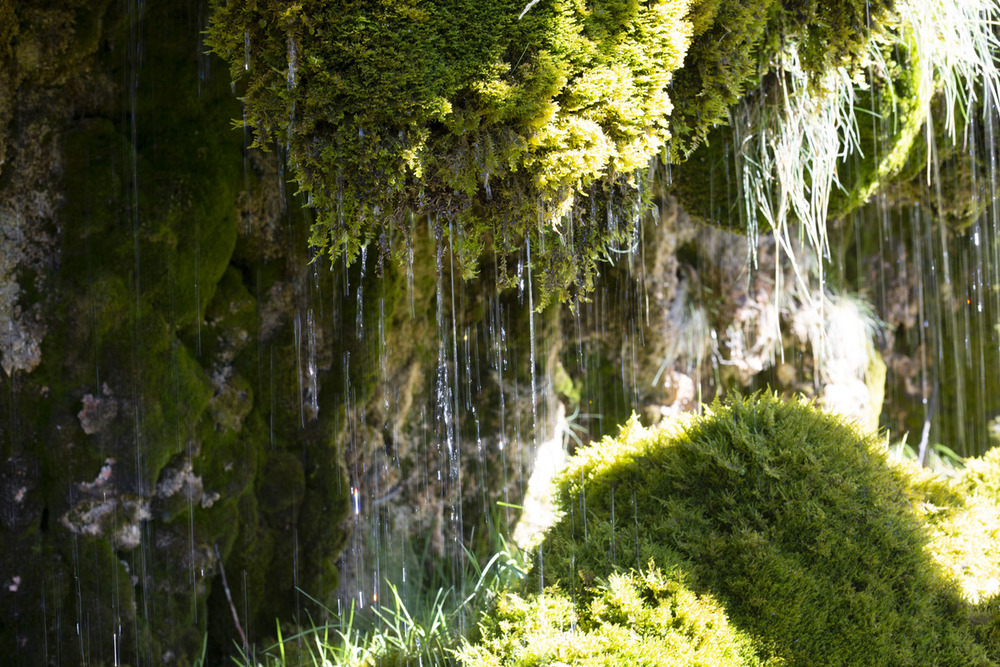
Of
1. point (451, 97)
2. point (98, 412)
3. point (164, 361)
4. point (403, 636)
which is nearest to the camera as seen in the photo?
point (451, 97)

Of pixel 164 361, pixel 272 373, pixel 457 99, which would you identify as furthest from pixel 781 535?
pixel 164 361

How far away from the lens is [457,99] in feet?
8.22

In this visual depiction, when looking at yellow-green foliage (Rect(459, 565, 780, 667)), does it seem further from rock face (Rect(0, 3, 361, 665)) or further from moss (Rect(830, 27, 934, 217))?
moss (Rect(830, 27, 934, 217))

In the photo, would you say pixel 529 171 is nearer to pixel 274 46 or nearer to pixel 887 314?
pixel 274 46

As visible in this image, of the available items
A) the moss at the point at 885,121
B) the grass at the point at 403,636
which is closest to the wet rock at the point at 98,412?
the grass at the point at 403,636

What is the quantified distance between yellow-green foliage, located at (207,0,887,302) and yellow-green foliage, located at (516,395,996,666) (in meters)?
1.00

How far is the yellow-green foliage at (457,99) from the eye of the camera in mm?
2398

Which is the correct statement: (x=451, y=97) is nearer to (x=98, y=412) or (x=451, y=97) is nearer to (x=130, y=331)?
(x=130, y=331)

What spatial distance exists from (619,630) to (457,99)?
1861 mm

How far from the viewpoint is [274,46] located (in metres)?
2.41

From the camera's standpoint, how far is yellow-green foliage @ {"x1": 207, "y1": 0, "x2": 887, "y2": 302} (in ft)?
7.87

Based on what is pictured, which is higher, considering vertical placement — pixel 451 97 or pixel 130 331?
pixel 451 97

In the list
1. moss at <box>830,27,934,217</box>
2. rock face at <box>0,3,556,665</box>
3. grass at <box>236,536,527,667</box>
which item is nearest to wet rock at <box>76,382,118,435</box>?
rock face at <box>0,3,556,665</box>

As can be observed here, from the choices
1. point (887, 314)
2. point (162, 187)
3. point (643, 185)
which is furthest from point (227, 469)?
point (887, 314)
